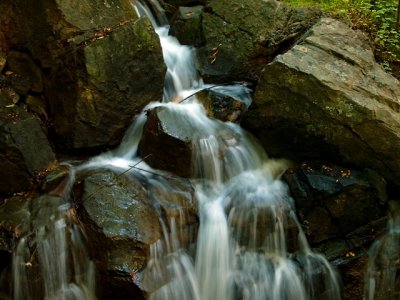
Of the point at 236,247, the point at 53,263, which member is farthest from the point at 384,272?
the point at 53,263

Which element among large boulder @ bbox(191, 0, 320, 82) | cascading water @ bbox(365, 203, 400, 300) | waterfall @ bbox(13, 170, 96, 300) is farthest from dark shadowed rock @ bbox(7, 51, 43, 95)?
cascading water @ bbox(365, 203, 400, 300)

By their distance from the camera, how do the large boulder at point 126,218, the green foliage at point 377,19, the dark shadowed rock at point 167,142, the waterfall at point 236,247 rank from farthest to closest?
the green foliage at point 377,19, the dark shadowed rock at point 167,142, the waterfall at point 236,247, the large boulder at point 126,218

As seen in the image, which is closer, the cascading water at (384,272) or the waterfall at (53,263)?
the waterfall at (53,263)

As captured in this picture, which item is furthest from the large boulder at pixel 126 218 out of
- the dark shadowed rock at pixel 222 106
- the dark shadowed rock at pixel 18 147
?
the dark shadowed rock at pixel 222 106

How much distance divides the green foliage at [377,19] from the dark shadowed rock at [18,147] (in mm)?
4551

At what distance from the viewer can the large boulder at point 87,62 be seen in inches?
206

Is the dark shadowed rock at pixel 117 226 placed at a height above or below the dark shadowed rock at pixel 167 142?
below

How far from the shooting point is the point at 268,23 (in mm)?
6547

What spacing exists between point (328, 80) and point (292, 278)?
2255 mm

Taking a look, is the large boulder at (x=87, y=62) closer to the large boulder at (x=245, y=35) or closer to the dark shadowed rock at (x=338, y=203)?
the large boulder at (x=245, y=35)

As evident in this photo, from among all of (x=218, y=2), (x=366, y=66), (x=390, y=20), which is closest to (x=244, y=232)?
(x=366, y=66)

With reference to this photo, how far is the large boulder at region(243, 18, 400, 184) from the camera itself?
16.0 feet

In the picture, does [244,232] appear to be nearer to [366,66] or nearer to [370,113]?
[370,113]

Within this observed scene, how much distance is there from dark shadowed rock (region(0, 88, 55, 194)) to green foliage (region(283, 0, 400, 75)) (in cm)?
455
